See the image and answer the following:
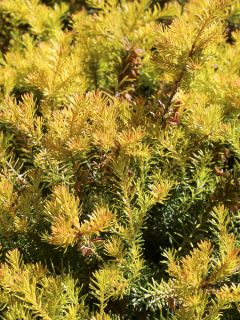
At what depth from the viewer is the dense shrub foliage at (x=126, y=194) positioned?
1.03 metres

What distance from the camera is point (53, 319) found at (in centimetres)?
102

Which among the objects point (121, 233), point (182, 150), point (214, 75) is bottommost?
point (121, 233)

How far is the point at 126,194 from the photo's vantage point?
111 cm

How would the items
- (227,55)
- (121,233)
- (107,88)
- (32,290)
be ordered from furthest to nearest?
(107,88), (227,55), (121,233), (32,290)

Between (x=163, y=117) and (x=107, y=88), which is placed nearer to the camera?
(x=163, y=117)

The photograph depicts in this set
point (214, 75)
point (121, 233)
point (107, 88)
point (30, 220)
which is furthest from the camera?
point (107, 88)

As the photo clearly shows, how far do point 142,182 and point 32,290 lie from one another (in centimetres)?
34

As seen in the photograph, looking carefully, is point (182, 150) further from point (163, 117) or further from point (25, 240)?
point (25, 240)

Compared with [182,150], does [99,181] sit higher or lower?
lower

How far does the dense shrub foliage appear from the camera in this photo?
1.03 metres

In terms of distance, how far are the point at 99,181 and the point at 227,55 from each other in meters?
0.60

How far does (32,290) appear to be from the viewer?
3.28 feet

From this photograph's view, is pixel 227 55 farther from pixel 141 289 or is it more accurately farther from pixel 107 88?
pixel 141 289

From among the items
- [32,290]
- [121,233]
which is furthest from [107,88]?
[32,290]
